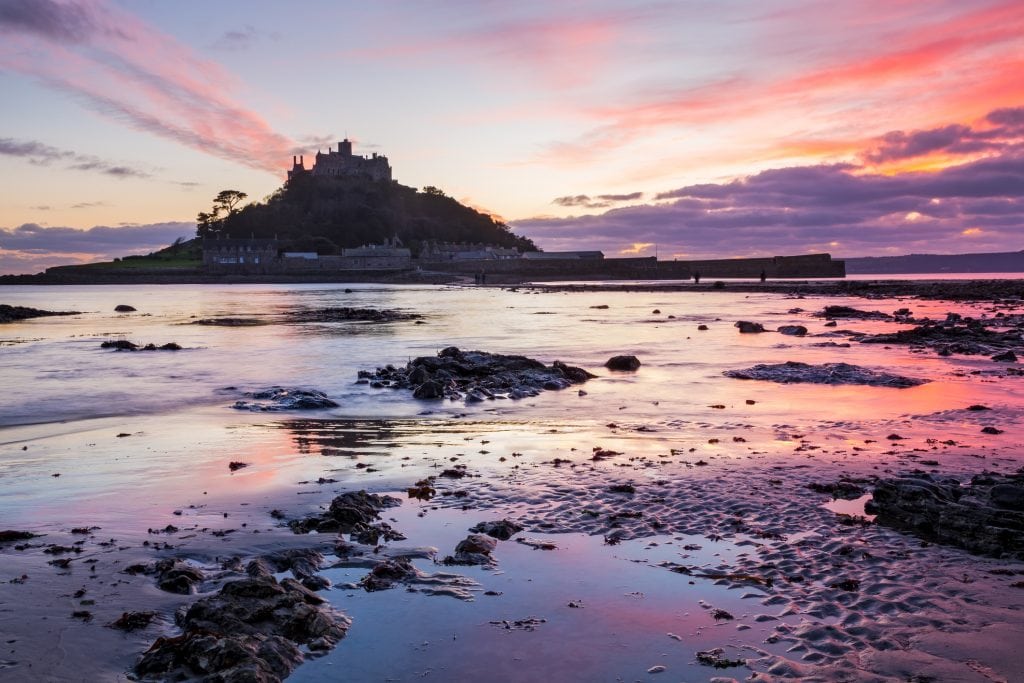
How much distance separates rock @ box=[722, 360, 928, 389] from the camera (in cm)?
1770

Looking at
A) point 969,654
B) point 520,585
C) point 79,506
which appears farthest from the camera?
point 79,506

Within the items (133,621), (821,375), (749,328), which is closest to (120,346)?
(821,375)

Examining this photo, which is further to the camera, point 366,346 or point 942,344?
point 366,346

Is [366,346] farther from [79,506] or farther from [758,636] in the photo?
[758,636]

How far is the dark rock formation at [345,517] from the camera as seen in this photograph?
7219 millimetres

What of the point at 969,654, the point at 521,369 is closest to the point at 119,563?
the point at 969,654

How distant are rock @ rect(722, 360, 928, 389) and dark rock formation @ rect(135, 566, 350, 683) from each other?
15.8 m

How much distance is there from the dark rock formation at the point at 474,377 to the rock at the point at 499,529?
353 inches

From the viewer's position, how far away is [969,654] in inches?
183

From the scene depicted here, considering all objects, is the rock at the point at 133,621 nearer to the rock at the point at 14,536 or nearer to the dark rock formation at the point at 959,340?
the rock at the point at 14,536

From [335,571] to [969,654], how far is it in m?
4.71

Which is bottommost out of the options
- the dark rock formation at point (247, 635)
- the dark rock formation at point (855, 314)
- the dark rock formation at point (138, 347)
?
the dark rock formation at point (138, 347)

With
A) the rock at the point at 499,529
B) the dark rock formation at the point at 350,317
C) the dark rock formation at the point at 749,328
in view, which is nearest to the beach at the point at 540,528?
the rock at the point at 499,529

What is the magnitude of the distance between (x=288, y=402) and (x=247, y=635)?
38.1ft
